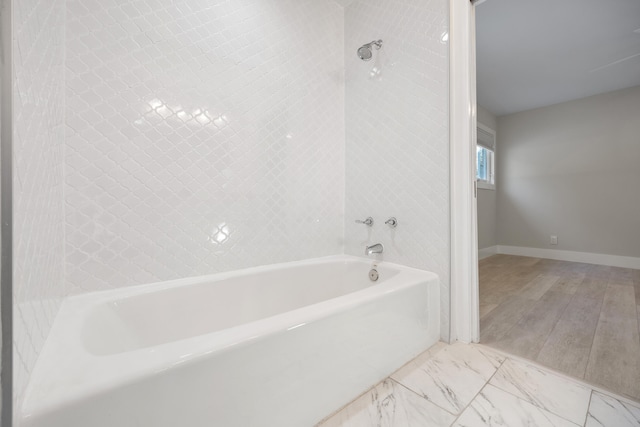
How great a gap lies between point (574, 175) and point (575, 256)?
1.18 m

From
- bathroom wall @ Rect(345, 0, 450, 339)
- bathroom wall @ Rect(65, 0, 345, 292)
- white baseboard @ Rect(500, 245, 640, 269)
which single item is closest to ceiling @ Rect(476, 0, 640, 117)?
bathroom wall @ Rect(345, 0, 450, 339)

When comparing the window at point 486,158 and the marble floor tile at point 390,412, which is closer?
the marble floor tile at point 390,412

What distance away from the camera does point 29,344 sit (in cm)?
60

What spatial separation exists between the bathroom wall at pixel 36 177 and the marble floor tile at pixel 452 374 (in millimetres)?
1262

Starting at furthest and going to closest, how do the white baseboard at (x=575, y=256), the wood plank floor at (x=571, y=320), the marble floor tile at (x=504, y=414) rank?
the white baseboard at (x=575, y=256)
the wood plank floor at (x=571, y=320)
the marble floor tile at (x=504, y=414)

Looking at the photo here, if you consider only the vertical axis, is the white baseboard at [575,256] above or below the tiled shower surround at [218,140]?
below

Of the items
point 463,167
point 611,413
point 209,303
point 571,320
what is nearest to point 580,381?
point 611,413

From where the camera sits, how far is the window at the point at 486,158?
13.4 ft

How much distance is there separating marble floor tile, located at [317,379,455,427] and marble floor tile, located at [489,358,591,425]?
374 mm

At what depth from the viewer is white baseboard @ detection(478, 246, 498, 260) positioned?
13.1 feet

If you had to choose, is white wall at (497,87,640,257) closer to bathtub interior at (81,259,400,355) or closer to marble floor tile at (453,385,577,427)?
bathtub interior at (81,259,400,355)

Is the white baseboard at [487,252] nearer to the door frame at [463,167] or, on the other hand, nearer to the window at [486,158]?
the window at [486,158]

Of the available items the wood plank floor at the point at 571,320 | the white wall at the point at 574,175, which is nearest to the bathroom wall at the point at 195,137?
the wood plank floor at the point at 571,320

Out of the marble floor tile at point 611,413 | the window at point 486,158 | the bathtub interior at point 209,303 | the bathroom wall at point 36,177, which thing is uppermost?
the window at point 486,158
